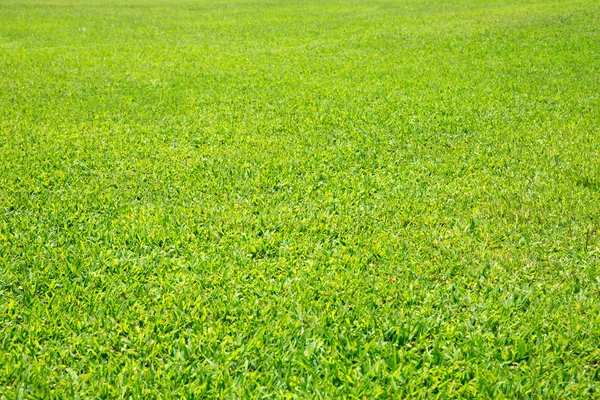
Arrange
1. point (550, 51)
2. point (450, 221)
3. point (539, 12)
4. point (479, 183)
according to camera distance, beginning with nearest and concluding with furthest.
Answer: point (450, 221), point (479, 183), point (550, 51), point (539, 12)

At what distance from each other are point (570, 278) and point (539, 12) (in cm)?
1595

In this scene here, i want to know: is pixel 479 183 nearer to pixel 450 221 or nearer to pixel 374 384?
pixel 450 221

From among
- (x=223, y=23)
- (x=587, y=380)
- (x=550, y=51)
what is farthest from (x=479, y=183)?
(x=223, y=23)

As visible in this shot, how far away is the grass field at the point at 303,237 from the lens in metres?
3.08

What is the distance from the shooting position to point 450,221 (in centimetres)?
461

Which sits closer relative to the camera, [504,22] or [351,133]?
[351,133]

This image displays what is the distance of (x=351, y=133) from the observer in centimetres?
693

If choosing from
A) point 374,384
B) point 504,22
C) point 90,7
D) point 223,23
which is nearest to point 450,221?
point 374,384

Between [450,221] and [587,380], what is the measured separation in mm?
1819

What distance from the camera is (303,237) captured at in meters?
4.43

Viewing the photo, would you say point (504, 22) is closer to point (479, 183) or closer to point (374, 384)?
point (479, 183)

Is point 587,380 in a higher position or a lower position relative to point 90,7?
lower

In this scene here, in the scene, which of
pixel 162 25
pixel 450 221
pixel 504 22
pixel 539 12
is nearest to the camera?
pixel 450 221

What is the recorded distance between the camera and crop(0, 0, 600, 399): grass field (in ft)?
10.1
